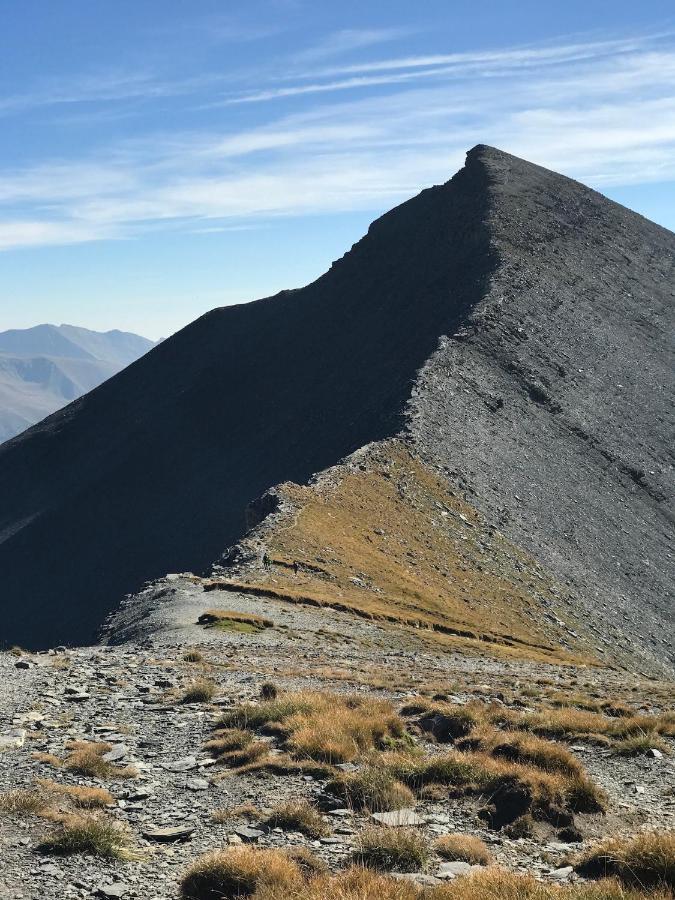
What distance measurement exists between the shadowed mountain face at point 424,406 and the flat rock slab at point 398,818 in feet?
148

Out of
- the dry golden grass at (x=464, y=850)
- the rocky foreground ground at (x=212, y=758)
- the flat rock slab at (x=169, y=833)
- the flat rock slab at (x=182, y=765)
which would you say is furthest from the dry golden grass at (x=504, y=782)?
the flat rock slab at (x=169, y=833)

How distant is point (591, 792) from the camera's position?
1305 centimetres

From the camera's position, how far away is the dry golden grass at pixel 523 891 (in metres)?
8.97

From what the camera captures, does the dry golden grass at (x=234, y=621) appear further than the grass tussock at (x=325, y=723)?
Yes

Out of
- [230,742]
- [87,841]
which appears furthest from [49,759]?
[87,841]

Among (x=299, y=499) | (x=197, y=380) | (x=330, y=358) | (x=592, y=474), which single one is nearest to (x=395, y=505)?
(x=299, y=499)

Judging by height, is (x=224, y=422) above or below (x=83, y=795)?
above

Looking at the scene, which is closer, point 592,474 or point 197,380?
point 592,474

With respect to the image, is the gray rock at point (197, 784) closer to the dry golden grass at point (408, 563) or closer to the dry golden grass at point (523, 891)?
the dry golden grass at point (523, 891)

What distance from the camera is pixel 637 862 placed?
9.78m

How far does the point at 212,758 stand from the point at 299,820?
12.5 feet

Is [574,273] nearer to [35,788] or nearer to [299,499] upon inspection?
[299,499]

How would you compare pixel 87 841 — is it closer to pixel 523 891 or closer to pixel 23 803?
pixel 23 803

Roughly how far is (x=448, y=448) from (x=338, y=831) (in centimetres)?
5701
